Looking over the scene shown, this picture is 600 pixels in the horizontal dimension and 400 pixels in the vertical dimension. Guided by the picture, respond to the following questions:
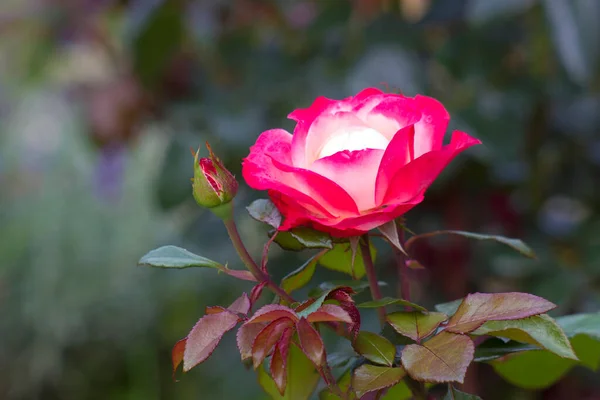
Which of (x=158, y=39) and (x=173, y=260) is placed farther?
(x=158, y=39)

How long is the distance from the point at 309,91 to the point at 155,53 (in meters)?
0.22

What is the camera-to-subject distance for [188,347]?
0.26 meters

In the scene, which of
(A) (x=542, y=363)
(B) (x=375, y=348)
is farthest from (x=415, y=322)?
(A) (x=542, y=363)

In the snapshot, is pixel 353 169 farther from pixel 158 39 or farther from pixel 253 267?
pixel 158 39

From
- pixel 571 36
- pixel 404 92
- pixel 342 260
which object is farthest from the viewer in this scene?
pixel 404 92

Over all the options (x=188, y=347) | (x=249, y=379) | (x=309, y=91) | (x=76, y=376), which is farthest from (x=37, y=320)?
(x=188, y=347)

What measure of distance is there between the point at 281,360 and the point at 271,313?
2 cm

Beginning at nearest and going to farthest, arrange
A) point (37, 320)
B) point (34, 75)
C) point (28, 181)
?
point (34, 75)
point (37, 320)
point (28, 181)

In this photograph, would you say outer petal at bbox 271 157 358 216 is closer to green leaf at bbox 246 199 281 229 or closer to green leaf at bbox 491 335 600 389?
green leaf at bbox 246 199 281 229

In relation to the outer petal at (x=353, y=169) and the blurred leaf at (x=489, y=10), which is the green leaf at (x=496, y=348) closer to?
the outer petal at (x=353, y=169)

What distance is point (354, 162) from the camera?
0.27 meters

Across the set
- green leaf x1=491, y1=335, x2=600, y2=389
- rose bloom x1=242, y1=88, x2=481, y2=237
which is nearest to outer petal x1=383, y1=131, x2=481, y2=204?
rose bloom x1=242, y1=88, x2=481, y2=237

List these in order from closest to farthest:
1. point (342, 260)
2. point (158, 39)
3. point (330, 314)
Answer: point (330, 314), point (342, 260), point (158, 39)

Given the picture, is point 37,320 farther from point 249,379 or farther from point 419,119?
point 419,119
